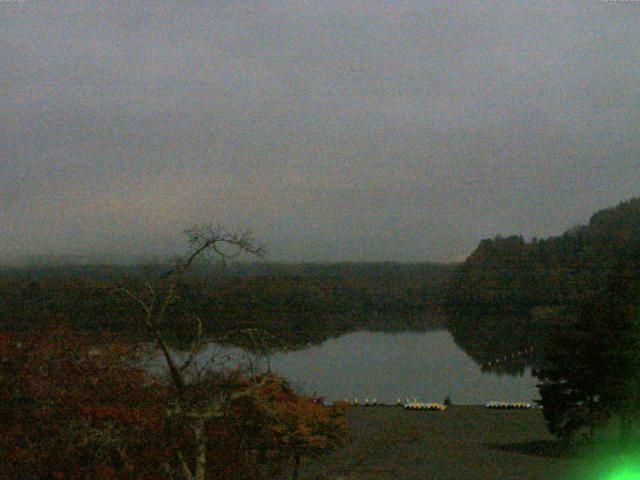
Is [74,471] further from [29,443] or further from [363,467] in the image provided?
[363,467]

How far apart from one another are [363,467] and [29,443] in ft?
20.8

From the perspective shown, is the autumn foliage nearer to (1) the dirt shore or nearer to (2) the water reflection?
(2) the water reflection

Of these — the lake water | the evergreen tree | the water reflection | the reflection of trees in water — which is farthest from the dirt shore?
the reflection of trees in water

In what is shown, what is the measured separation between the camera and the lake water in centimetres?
3116

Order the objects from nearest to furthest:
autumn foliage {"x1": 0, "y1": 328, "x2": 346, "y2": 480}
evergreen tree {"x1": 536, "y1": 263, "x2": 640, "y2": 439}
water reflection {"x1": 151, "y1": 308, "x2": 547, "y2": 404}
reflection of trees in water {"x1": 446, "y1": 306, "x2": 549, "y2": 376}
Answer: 1. autumn foliage {"x1": 0, "y1": 328, "x2": 346, "y2": 480}
2. evergreen tree {"x1": 536, "y1": 263, "x2": 640, "y2": 439}
3. water reflection {"x1": 151, "y1": 308, "x2": 547, "y2": 404}
4. reflection of trees in water {"x1": 446, "y1": 306, "x2": 549, "y2": 376}

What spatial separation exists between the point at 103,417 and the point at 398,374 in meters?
34.9

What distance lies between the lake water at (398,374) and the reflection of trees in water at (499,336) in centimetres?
116

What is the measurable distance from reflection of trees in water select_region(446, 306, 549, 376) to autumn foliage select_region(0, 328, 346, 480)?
27.0 meters

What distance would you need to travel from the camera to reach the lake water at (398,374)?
3116cm

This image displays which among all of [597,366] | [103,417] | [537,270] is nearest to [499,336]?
[537,270]

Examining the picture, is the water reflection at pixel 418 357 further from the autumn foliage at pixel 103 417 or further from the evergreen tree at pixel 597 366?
the evergreen tree at pixel 597 366

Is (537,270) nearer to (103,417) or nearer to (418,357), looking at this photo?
(418,357)

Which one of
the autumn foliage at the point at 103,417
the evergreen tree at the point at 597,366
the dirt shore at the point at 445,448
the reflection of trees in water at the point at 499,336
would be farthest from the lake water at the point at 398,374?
the autumn foliage at the point at 103,417

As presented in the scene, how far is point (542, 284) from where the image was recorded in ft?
236
